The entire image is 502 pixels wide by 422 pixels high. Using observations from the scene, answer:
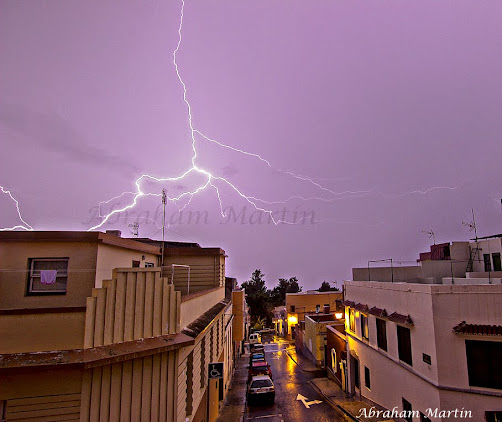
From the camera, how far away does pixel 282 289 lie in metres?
81.8

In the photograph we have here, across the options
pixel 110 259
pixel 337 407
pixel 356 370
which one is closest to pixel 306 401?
pixel 337 407

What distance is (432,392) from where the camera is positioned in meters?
10.2

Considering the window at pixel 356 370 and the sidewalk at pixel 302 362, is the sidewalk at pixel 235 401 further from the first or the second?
the window at pixel 356 370

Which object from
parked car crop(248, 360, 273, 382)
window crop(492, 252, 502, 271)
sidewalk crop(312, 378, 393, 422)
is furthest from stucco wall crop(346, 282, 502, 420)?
parked car crop(248, 360, 273, 382)

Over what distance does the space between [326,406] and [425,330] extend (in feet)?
28.3

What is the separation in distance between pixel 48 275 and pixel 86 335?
190 centimetres

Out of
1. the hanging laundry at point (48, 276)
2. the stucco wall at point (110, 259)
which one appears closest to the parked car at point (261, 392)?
the stucco wall at point (110, 259)

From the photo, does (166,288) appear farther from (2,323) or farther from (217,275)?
(217,275)

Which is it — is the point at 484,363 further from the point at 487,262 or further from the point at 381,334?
the point at 487,262

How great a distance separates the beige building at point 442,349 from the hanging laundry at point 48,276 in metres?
11.0

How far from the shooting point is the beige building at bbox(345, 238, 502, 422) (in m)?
9.44

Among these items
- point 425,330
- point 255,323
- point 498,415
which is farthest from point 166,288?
point 255,323

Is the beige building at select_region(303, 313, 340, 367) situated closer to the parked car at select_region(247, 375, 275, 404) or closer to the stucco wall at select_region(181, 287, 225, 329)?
the parked car at select_region(247, 375, 275, 404)

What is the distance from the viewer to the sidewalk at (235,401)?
48.2 feet
